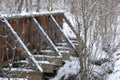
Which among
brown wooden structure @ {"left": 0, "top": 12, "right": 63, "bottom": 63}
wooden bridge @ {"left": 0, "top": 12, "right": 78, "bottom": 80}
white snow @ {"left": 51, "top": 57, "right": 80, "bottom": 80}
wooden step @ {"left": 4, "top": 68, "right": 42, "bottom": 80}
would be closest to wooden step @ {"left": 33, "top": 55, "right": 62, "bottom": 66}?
wooden bridge @ {"left": 0, "top": 12, "right": 78, "bottom": 80}

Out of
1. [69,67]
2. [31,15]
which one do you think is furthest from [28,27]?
[69,67]

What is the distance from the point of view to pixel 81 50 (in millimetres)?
8445

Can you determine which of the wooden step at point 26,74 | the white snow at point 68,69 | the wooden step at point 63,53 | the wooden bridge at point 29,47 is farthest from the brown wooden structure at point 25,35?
the white snow at point 68,69

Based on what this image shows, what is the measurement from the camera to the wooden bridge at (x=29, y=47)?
7395 millimetres

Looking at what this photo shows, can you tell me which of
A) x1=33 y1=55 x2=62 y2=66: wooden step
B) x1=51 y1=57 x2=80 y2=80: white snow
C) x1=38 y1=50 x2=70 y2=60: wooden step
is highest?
x1=33 y1=55 x2=62 y2=66: wooden step

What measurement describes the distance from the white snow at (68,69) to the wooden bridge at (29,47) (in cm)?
24

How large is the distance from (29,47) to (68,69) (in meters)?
1.38

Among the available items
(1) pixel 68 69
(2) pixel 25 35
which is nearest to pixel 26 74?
(2) pixel 25 35

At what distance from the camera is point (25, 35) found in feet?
31.8

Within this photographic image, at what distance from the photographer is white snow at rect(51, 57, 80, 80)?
9802mm

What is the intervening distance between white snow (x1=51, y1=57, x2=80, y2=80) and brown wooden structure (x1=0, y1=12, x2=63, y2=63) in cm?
100

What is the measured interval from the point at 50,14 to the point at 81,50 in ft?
10.9

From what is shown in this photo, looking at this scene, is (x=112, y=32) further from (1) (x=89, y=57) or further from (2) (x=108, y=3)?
(1) (x=89, y=57)

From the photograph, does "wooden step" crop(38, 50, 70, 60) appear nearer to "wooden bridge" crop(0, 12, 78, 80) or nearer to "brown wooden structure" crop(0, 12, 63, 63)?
"wooden bridge" crop(0, 12, 78, 80)
